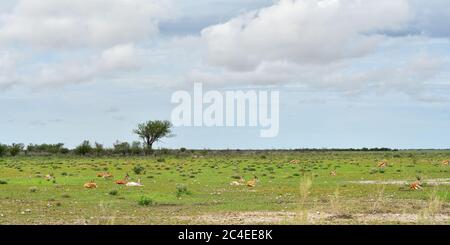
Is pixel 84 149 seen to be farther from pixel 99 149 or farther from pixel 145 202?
pixel 145 202

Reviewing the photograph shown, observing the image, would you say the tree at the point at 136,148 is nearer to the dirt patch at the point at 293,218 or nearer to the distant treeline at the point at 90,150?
the distant treeline at the point at 90,150

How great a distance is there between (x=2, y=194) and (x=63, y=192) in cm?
271

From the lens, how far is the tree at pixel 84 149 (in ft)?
364

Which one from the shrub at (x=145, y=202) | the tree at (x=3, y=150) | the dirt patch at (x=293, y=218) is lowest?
the dirt patch at (x=293, y=218)

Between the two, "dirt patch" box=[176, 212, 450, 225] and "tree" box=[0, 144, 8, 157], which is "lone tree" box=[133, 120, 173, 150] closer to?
"tree" box=[0, 144, 8, 157]

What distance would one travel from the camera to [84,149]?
110938 millimetres

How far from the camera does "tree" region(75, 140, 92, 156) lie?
111 metres

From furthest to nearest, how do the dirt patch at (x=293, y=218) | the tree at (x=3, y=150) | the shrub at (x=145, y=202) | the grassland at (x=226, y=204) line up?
the tree at (x=3, y=150)
the shrub at (x=145, y=202)
the grassland at (x=226, y=204)
the dirt patch at (x=293, y=218)

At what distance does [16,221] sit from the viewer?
1911cm

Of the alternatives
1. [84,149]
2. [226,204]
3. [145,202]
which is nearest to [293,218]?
[226,204]

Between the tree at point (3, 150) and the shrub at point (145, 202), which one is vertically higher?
the tree at point (3, 150)

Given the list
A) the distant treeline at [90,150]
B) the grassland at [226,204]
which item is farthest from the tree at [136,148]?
the grassland at [226,204]

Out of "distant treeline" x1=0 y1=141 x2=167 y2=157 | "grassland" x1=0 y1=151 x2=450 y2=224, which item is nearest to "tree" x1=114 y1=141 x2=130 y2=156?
"distant treeline" x1=0 y1=141 x2=167 y2=157
